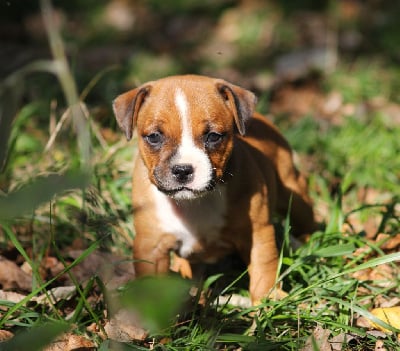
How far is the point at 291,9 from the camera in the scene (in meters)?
13.4

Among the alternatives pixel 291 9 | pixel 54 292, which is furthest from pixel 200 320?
pixel 291 9

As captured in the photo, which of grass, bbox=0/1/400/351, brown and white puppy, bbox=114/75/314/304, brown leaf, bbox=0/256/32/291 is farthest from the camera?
brown leaf, bbox=0/256/32/291

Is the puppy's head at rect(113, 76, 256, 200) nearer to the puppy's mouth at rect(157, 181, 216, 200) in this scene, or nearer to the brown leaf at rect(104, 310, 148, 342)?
the puppy's mouth at rect(157, 181, 216, 200)

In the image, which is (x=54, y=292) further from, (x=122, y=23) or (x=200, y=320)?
(x=122, y=23)

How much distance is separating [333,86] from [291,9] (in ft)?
13.0

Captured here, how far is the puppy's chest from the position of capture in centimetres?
495

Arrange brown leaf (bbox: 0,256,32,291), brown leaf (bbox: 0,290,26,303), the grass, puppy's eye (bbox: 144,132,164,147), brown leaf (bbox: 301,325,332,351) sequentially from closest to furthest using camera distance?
1. the grass
2. brown leaf (bbox: 301,325,332,351)
3. puppy's eye (bbox: 144,132,164,147)
4. brown leaf (bbox: 0,290,26,303)
5. brown leaf (bbox: 0,256,32,291)

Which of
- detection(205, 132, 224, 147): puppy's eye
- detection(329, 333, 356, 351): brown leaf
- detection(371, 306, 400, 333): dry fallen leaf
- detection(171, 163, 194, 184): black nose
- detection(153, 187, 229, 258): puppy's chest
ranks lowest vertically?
detection(371, 306, 400, 333): dry fallen leaf

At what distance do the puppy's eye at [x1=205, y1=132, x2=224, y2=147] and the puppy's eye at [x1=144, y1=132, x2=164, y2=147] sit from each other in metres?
0.32

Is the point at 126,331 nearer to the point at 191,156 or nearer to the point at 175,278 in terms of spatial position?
the point at 191,156

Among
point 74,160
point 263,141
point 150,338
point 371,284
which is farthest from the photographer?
point 74,160

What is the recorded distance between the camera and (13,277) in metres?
5.14

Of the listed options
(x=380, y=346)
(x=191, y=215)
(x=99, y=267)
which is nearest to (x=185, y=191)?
(x=191, y=215)

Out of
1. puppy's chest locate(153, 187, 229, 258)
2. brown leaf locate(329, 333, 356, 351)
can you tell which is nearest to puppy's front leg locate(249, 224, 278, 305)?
puppy's chest locate(153, 187, 229, 258)
